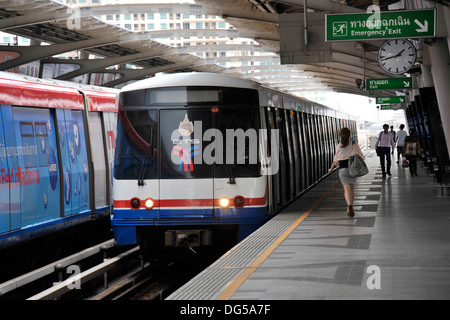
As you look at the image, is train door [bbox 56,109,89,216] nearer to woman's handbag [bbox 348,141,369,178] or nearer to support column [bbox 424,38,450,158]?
woman's handbag [bbox 348,141,369,178]

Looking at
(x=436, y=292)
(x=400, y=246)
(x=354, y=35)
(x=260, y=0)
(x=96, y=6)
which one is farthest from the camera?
(x=96, y=6)

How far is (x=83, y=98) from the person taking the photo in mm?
14359

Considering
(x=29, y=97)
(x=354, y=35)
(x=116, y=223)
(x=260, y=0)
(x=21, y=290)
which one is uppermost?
(x=260, y=0)

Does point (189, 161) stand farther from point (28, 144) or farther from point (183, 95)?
point (28, 144)

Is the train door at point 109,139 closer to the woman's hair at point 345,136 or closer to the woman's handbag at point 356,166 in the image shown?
the woman's hair at point 345,136

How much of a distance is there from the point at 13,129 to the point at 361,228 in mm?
5388

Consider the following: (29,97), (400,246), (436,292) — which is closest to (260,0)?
(29,97)

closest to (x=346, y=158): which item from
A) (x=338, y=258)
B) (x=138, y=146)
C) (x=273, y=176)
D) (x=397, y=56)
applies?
(x=273, y=176)

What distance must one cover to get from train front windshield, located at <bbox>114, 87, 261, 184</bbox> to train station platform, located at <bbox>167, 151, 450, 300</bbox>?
1.19 m

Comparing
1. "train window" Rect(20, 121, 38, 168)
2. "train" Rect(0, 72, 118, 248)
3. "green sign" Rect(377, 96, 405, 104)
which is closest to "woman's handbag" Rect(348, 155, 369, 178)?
"train" Rect(0, 72, 118, 248)

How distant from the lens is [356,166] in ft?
42.7

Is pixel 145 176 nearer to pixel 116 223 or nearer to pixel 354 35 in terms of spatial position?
pixel 116 223

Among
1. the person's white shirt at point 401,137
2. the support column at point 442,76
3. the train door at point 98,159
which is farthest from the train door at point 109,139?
the person's white shirt at point 401,137

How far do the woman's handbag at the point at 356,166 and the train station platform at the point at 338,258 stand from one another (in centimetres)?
79
